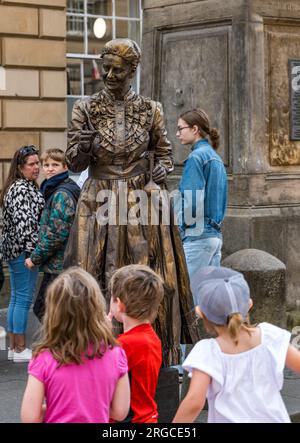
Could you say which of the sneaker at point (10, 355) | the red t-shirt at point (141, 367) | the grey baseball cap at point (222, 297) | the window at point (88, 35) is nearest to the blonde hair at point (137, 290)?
the red t-shirt at point (141, 367)

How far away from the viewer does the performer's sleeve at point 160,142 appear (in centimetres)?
621

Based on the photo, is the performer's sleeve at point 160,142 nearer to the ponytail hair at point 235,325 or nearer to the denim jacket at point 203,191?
the denim jacket at point 203,191

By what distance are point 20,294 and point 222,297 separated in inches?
179

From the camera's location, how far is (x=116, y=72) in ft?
19.7

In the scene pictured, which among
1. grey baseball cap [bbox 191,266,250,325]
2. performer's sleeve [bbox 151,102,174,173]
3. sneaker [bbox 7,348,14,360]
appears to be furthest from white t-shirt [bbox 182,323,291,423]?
sneaker [bbox 7,348,14,360]

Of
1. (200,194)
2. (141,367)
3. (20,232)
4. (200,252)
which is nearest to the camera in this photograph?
Answer: (141,367)

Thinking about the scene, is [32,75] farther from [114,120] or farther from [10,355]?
[114,120]

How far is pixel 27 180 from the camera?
27.5 ft

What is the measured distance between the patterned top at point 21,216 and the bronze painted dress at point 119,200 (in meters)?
2.15

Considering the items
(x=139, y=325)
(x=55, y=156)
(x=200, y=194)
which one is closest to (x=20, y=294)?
(x=55, y=156)

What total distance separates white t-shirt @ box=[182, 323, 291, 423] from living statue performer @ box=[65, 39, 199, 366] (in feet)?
6.75

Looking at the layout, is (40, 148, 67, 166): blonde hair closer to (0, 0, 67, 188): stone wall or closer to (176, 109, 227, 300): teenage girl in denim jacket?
(176, 109, 227, 300): teenage girl in denim jacket

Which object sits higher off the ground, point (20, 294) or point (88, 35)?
point (88, 35)

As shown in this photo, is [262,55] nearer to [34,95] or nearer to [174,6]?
[174,6]
